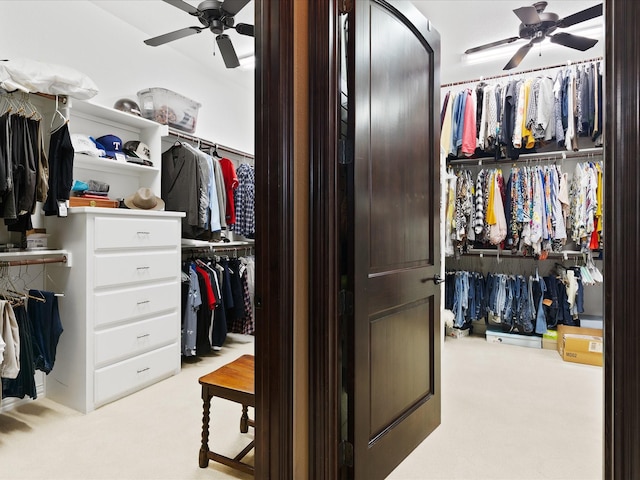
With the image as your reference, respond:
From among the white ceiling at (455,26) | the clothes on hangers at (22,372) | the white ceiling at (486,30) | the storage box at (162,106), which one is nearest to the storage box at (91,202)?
the clothes on hangers at (22,372)

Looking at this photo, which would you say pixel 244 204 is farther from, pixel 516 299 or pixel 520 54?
pixel 516 299

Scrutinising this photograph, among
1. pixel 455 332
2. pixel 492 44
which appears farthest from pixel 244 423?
pixel 492 44

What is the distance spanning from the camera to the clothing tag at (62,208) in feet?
7.98

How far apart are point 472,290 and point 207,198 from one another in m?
2.74

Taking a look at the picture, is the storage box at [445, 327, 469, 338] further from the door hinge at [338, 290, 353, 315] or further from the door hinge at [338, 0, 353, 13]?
the door hinge at [338, 0, 353, 13]

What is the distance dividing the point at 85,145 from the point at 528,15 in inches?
124

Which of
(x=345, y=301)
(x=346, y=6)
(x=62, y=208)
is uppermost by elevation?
(x=346, y=6)

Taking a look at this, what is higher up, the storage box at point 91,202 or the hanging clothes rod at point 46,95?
the hanging clothes rod at point 46,95

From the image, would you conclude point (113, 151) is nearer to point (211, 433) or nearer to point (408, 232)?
point (211, 433)

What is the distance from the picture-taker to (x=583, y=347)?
335cm

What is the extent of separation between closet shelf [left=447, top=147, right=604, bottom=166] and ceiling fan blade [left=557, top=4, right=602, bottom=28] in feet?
4.17

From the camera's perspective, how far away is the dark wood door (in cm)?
154

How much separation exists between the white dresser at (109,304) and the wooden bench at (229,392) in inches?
41.5

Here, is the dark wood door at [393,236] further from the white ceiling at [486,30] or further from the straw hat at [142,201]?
the straw hat at [142,201]
